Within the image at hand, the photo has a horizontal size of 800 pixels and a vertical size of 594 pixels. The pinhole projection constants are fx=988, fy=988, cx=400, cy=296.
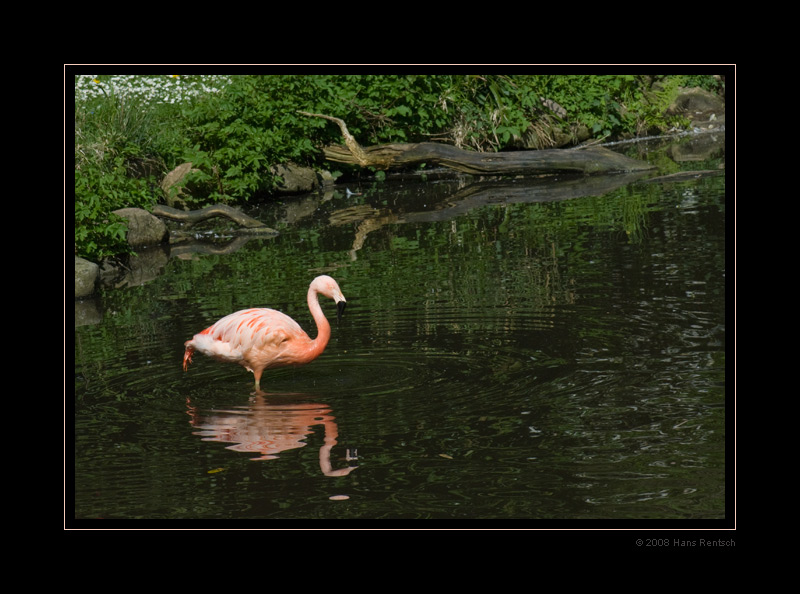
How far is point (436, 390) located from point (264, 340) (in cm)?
120

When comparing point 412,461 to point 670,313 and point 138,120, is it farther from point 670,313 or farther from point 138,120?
point 138,120

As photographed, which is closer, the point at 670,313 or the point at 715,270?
the point at 670,313

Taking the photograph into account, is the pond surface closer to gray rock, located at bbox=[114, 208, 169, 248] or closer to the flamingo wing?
the flamingo wing

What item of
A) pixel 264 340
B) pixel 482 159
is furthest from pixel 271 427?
pixel 482 159

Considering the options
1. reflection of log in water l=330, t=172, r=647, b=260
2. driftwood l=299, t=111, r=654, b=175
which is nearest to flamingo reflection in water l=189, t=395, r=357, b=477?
reflection of log in water l=330, t=172, r=647, b=260

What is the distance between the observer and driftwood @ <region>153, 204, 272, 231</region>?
558 inches

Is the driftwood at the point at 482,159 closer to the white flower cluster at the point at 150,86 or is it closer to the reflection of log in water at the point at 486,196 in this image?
the reflection of log in water at the point at 486,196

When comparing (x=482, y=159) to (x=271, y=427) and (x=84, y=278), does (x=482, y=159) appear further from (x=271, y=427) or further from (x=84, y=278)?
(x=271, y=427)

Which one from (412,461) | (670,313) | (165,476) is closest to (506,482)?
(412,461)

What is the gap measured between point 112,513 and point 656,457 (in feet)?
8.86

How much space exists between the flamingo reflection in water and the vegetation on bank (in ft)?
23.9

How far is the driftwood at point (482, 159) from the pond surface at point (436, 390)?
6.32m

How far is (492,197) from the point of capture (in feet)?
52.5

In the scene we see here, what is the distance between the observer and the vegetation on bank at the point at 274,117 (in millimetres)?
15906
